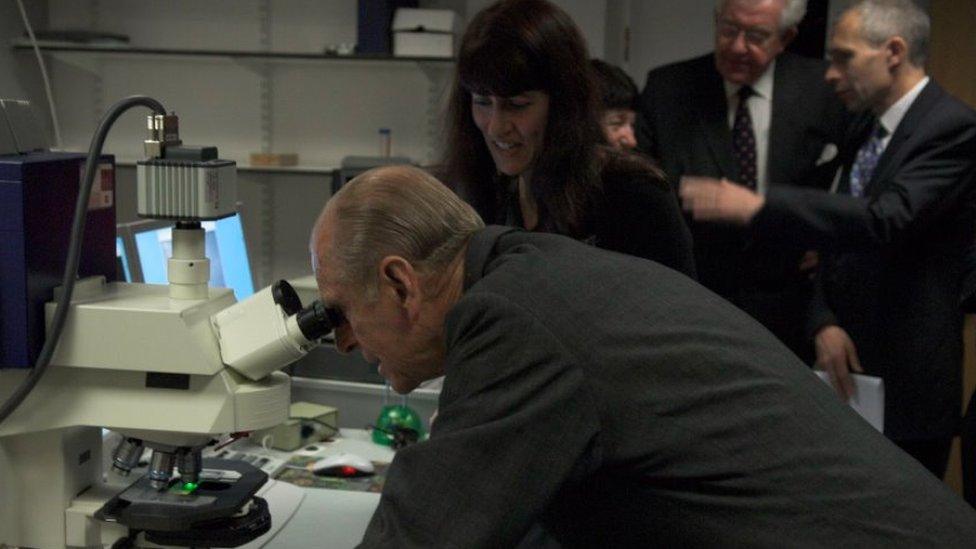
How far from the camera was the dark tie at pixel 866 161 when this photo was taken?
7.59 feet

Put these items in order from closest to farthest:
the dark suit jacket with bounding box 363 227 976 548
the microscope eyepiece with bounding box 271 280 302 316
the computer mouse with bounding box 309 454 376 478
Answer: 1. the dark suit jacket with bounding box 363 227 976 548
2. the microscope eyepiece with bounding box 271 280 302 316
3. the computer mouse with bounding box 309 454 376 478

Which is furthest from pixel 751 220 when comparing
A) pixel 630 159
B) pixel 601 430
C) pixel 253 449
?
pixel 601 430

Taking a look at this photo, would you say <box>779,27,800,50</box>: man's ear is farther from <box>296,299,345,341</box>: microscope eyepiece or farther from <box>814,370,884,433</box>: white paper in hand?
<box>296,299,345,341</box>: microscope eyepiece

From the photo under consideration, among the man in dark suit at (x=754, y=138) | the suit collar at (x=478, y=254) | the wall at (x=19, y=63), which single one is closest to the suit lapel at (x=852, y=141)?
the man in dark suit at (x=754, y=138)

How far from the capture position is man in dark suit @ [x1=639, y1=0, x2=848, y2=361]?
2383mm

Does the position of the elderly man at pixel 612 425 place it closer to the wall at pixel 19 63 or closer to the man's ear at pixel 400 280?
the man's ear at pixel 400 280

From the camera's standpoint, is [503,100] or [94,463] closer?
[94,463]

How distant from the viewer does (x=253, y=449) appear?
197 centimetres

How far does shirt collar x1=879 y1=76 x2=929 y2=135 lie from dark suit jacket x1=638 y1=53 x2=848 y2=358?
16 centimetres

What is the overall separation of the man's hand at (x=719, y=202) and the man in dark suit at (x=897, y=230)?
3 centimetres

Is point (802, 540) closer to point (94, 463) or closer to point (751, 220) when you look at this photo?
point (94, 463)

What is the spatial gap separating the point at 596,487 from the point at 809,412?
0.22 meters

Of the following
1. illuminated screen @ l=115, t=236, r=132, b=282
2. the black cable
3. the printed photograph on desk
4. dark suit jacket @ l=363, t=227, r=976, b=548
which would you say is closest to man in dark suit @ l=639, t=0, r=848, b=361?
the printed photograph on desk

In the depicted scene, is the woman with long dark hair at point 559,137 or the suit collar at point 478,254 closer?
the suit collar at point 478,254
